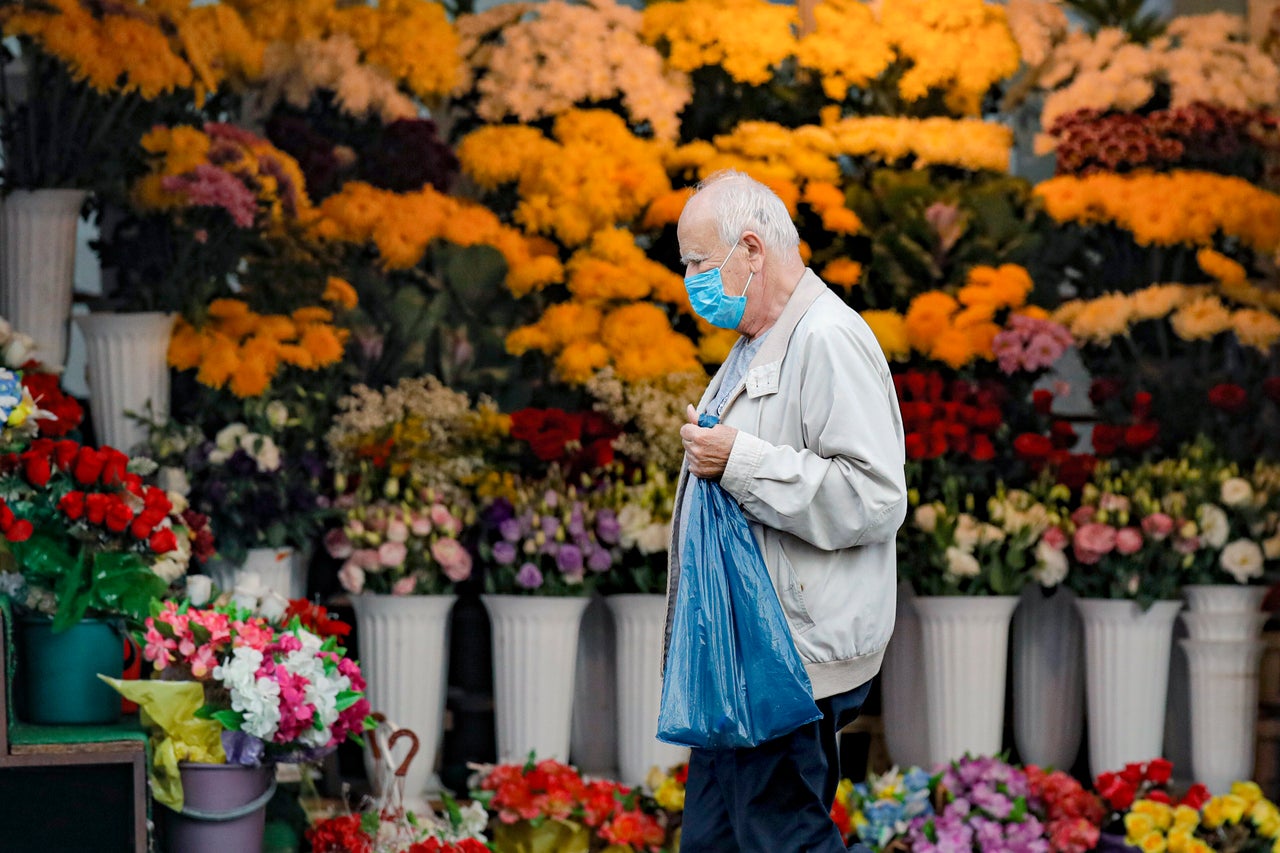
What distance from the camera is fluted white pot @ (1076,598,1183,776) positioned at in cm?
369

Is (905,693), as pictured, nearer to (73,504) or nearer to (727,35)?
(727,35)

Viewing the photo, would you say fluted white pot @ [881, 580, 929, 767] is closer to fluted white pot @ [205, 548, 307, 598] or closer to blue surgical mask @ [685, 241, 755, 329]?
fluted white pot @ [205, 548, 307, 598]

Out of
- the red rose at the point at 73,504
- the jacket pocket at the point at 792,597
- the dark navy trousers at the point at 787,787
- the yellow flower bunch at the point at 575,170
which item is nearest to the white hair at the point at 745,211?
the jacket pocket at the point at 792,597

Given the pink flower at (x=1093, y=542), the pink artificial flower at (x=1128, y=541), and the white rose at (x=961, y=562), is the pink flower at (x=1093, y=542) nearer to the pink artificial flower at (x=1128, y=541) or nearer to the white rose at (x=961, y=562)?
the pink artificial flower at (x=1128, y=541)

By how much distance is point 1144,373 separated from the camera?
3.99 metres

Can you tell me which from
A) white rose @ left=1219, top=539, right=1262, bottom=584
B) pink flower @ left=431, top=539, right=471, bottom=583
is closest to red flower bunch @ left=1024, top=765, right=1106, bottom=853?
white rose @ left=1219, top=539, right=1262, bottom=584

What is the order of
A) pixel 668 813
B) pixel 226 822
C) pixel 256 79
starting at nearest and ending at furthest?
pixel 226 822 < pixel 668 813 < pixel 256 79

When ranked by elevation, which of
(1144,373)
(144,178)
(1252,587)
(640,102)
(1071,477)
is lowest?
(1252,587)

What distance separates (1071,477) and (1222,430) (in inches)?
18.7

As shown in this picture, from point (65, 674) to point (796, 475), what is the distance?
160cm

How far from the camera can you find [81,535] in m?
2.91

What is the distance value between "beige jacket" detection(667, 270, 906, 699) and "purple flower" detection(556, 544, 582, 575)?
1.48 meters

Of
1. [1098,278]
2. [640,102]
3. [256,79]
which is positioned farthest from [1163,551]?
[256,79]

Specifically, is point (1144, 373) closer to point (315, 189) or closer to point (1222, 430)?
point (1222, 430)
